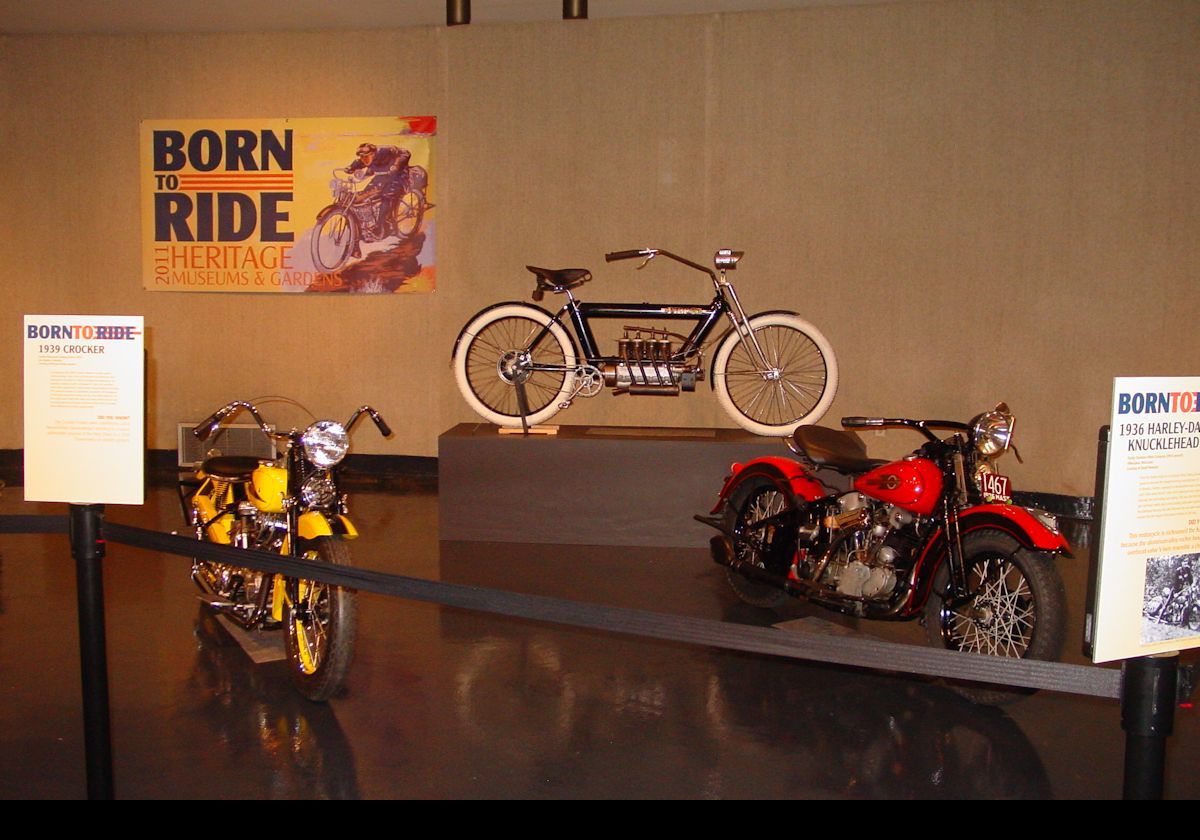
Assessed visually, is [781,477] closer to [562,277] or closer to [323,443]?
[323,443]

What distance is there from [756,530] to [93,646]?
2.74 m

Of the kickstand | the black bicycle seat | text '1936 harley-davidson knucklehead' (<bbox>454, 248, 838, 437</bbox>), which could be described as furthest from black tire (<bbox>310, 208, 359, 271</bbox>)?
the kickstand

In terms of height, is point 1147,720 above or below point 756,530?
above

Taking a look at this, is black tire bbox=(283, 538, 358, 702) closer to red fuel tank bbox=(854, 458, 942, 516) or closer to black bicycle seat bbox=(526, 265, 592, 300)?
red fuel tank bbox=(854, 458, 942, 516)

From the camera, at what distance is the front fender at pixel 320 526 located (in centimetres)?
343

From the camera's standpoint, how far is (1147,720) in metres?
1.64

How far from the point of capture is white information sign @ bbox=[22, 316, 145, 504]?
97.4 inches

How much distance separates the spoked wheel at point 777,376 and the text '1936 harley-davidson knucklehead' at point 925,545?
4.58ft

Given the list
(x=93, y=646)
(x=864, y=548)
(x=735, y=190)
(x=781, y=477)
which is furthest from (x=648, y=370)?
(x=93, y=646)

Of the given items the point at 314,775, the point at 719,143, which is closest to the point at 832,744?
the point at 314,775

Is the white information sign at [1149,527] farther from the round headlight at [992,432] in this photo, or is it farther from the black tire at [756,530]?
the black tire at [756,530]

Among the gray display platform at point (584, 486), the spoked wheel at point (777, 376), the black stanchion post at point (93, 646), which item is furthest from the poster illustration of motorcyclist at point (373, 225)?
the black stanchion post at point (93, 646)

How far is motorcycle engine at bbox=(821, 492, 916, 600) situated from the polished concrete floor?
32 cm
